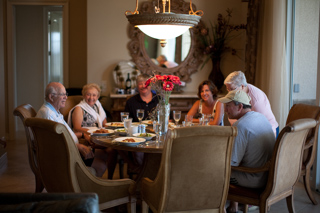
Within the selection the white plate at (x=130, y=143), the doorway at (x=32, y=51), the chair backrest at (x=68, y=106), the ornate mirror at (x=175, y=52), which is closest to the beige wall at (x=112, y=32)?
the ornate mirror at (x=175, y=52)

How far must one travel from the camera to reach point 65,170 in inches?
106

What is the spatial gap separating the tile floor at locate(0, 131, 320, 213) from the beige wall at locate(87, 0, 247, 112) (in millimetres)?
1536

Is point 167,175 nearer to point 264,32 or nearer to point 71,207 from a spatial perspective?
point 71,207

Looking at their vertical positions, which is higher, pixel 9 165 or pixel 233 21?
pixel 233 21

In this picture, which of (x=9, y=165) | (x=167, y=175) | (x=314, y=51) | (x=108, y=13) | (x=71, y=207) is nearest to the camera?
(x=71, y=207)

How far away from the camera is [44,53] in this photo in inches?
336

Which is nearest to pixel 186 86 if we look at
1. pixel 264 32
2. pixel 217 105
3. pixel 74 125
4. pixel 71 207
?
pixel 264 32

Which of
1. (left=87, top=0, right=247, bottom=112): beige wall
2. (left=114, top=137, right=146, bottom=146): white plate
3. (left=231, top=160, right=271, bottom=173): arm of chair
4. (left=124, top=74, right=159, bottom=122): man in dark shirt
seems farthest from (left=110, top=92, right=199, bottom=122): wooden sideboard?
(left=231, top=160, right=271, bottom=173): arm of chair

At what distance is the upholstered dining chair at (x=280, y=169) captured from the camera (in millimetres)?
2742

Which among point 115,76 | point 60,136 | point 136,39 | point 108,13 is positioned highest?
point 108,13

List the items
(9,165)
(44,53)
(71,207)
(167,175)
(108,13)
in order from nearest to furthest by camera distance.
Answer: (71,207) < (167,175) < (9,165) < (108,13) < (44,53)

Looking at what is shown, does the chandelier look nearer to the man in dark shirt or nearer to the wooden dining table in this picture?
the wooden dining table

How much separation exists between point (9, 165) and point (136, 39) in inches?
99.0

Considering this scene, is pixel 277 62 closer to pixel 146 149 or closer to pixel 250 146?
pixel 250 146
